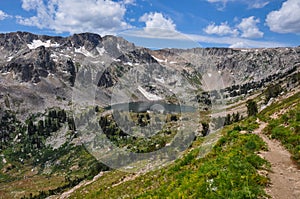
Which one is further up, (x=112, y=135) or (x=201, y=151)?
(x=201, y=151)

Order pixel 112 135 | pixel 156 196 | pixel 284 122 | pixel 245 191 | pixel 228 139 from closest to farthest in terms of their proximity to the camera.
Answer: pixel 245 191 → pixel 156 196 → pixel 228 139 → pixel 284 122 → pixel 112 135

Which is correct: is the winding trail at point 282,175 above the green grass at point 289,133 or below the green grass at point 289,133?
below

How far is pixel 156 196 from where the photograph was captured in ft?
61.5

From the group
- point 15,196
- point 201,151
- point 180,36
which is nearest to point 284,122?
point 201,151

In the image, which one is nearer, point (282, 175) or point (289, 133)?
point (282, 175)

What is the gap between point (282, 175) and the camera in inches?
654

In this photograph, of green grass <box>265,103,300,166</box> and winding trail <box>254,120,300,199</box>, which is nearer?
winding trail <box>254,120,300,199</box>

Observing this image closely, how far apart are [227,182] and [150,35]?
53.9ft

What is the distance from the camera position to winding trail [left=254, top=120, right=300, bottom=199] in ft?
45.9

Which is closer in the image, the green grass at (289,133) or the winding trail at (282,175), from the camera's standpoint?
the winding trail at (282,175)

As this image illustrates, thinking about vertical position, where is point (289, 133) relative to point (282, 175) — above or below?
above

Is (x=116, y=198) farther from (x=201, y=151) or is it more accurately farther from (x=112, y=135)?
(x=112, y=135)

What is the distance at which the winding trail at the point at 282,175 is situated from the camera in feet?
45.9

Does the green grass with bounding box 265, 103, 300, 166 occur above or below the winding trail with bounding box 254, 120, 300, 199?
above
